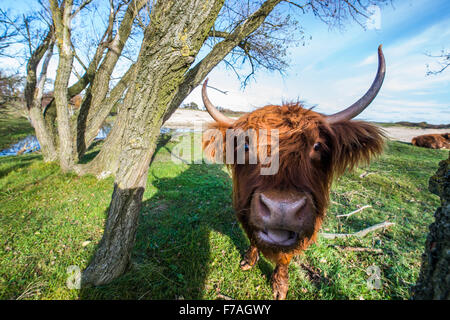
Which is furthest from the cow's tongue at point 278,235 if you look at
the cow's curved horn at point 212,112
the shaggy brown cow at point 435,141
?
the shaggy brown cow at point 435,141

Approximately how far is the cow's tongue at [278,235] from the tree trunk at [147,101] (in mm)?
1515

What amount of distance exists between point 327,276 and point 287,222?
6.46 ft

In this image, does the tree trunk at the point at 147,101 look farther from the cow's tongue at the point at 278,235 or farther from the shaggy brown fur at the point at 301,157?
the cow's tongue at the point at 278,235

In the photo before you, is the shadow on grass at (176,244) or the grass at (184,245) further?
the grass at (184,245)

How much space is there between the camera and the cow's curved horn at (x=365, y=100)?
1969mm

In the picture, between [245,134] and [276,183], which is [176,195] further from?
[276,183]

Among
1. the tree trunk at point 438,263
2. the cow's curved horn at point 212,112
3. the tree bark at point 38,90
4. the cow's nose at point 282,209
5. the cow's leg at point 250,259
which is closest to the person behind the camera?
the tree trunk at point 438,263

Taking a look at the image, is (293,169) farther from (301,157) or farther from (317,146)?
(317,146)

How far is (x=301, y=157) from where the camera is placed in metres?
1.99

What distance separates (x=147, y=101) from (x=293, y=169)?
1.61m

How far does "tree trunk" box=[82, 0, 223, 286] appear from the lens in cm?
155

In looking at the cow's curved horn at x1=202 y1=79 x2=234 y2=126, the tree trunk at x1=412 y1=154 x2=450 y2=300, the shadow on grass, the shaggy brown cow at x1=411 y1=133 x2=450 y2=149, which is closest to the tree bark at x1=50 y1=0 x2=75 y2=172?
the shadow on grass

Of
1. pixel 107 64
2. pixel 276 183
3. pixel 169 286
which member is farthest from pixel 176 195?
pixel 107 64
